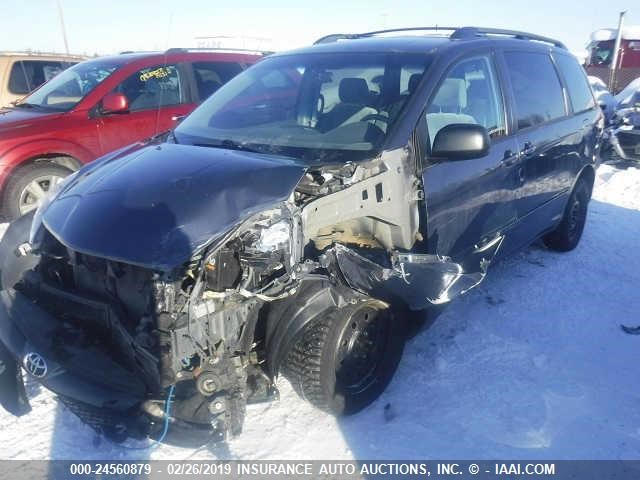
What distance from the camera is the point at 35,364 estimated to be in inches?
84.7

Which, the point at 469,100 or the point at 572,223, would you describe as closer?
the point at 469,100

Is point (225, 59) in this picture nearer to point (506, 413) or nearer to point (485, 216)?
point (485, 216)

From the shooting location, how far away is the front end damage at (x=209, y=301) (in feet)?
6.65

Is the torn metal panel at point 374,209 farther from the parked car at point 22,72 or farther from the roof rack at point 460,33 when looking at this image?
the parked car at point 22,72

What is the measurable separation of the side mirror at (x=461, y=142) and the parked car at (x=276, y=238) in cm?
1

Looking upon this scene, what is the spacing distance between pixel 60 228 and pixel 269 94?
1780 mm

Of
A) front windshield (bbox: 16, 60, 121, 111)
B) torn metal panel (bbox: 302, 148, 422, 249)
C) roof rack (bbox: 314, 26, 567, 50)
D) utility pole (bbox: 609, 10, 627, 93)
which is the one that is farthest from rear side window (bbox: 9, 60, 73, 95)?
utility pole (bbox: 609, 10, 627, 93)

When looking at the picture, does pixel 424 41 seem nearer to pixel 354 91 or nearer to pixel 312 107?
pixel 354 91

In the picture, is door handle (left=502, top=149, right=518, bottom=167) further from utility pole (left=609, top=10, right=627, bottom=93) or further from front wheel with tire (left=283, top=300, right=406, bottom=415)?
utility pole (left=609, top=10, right=627, bottom=93)

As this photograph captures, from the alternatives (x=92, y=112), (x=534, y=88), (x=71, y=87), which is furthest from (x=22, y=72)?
(x=534, y=88)

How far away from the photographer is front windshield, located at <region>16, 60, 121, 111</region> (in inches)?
230

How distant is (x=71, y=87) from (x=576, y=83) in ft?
17.6

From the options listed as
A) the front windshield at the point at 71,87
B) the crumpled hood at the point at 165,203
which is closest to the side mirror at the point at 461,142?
the crumpled hood at the point at 165,203

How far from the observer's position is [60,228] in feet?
7.22
